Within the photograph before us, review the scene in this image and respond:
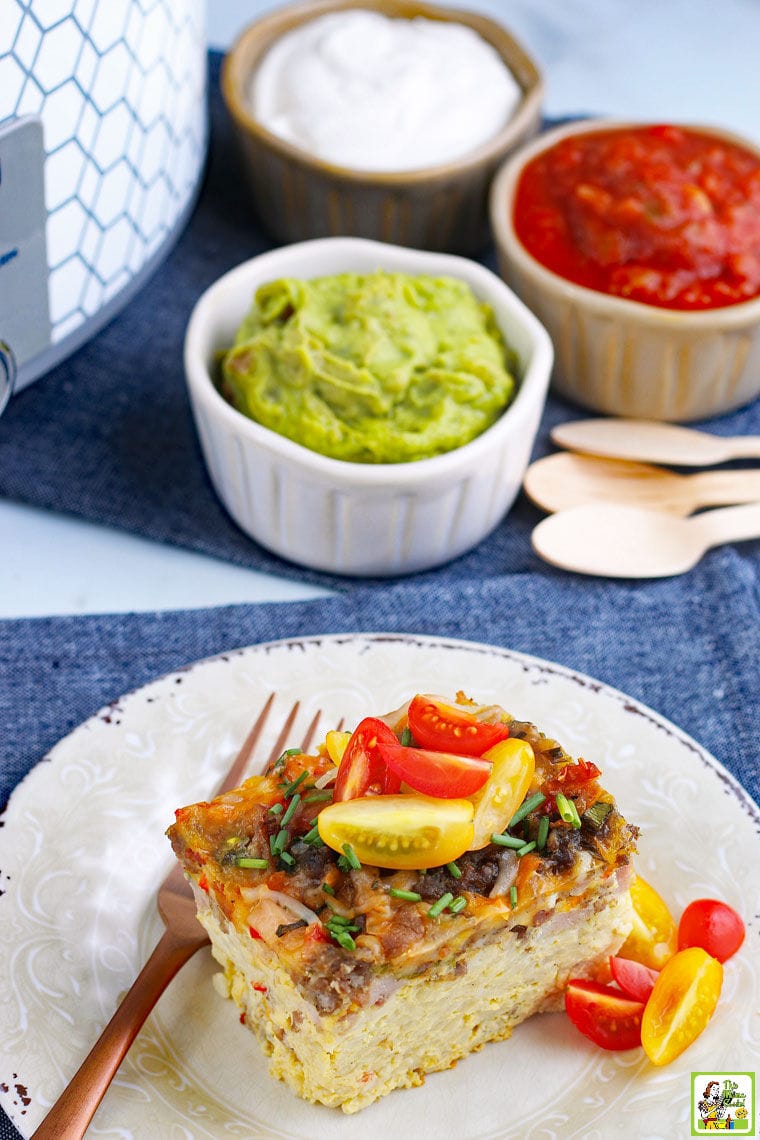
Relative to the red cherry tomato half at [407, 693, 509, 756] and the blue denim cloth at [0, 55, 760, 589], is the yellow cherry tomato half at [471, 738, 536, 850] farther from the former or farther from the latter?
the blue denim cloth at [0, 55, 760, 589]

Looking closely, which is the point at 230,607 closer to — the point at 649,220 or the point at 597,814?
the point at 597,814

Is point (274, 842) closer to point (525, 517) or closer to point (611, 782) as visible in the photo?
point (611, 782)

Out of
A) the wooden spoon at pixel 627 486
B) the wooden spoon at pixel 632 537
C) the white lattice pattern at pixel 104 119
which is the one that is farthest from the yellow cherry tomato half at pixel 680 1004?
the white lattice pattern at pixel 104 119

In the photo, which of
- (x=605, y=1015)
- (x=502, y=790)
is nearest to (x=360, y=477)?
(x=502, y=790)

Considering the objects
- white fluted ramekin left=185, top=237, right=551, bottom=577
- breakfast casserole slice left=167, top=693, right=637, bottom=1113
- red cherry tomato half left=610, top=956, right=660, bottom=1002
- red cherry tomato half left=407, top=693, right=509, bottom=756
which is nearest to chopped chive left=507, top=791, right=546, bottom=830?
breakfast casserole slice left=167, top=693, right=637, bottom=1113

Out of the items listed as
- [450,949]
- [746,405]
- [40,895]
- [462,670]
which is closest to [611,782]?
[462,670]

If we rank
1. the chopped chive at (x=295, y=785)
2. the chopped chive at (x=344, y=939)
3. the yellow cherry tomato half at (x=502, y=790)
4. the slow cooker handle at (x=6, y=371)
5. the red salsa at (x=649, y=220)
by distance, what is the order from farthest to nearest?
the red salsa at (x=649, y=220) < the slow cooker handle at (x=6, y=371) < the chopped chive at (x=295, y=785) < the yellow cherry tomato half at (x=502, y=790) < the chopped chive at (x=344, y=939)

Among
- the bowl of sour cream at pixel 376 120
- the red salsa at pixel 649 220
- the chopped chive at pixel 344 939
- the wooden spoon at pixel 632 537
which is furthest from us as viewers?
the bowl of sour cream at pixel 376 120

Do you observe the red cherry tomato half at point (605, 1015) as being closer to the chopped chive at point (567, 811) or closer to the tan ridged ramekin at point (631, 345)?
the chopped chive at point (567, 811)
